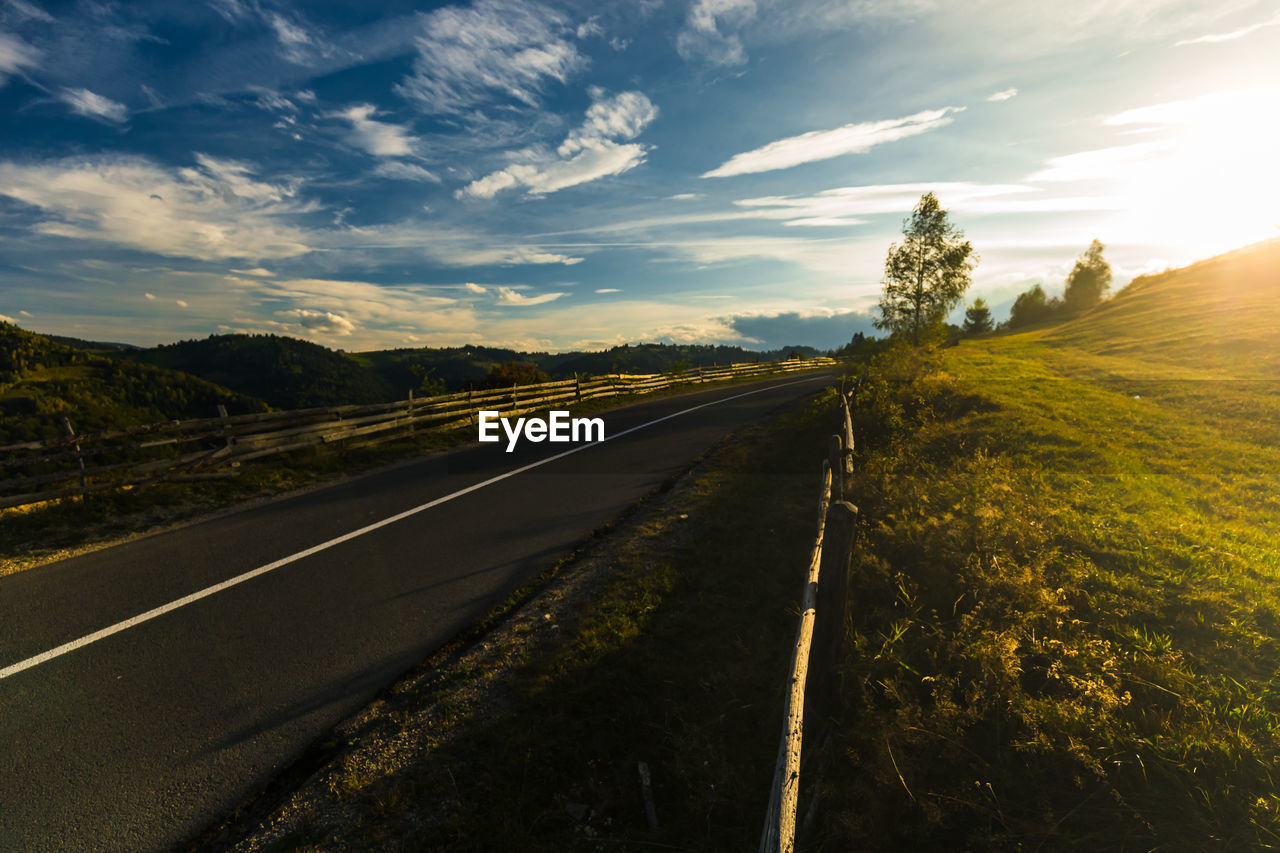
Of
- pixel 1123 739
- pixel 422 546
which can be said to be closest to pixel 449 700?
pixel 422 546

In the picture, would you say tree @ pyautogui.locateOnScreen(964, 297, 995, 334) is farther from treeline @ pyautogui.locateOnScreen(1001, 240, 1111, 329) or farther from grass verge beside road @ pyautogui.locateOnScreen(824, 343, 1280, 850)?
grass verge beside road @ pyautogui.locateOnScreen(824, 343, 1280, 850)

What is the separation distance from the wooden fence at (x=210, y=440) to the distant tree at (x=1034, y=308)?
83829 millimetres

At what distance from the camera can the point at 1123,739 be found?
10.1 feet

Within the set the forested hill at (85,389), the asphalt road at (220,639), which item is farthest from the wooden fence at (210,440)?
the forested hill at (85,389)

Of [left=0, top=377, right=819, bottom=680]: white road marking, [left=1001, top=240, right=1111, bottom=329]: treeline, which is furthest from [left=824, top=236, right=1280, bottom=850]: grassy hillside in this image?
[left=1001, top=240, right=1111, bottom=329]: treeline

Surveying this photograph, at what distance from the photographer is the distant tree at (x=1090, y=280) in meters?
68.6

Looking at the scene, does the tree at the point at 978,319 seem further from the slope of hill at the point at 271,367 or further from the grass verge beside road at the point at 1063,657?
the slope of hill at the point at 271,367

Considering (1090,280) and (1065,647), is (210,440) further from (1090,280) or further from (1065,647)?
(1090,280)

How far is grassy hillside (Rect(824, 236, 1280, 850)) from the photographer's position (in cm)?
272

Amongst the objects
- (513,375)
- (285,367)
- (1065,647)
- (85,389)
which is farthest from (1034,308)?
(285,367)

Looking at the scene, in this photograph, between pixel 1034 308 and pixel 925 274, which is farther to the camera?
pixel 1034 308

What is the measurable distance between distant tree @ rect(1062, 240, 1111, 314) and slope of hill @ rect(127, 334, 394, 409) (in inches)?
4873

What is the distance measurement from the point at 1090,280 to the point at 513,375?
8028 centimetres

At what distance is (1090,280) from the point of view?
227 feet
